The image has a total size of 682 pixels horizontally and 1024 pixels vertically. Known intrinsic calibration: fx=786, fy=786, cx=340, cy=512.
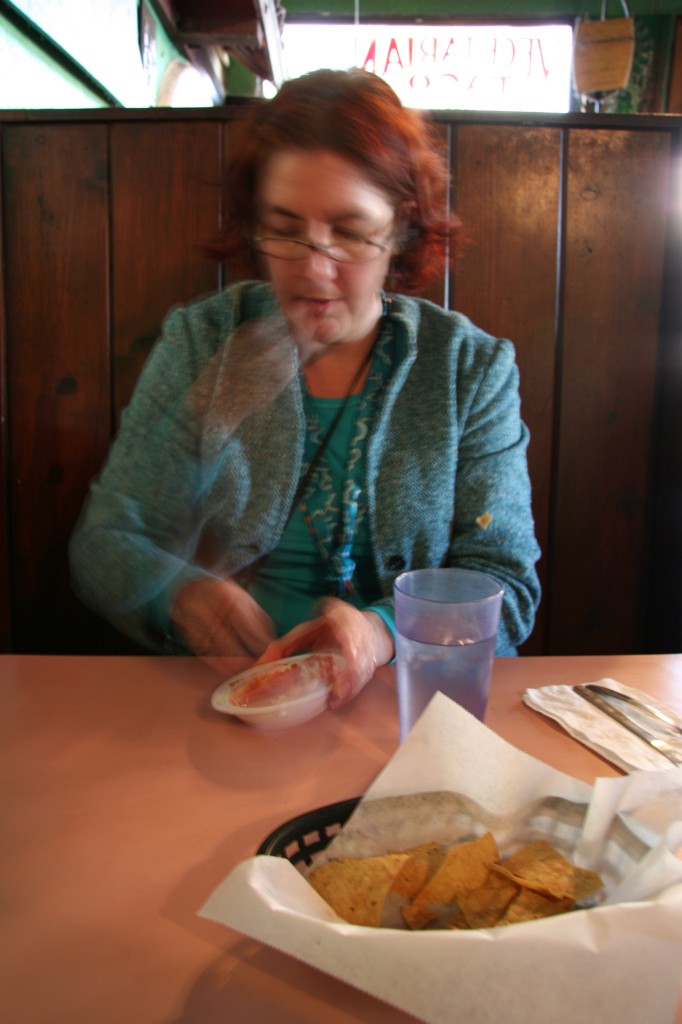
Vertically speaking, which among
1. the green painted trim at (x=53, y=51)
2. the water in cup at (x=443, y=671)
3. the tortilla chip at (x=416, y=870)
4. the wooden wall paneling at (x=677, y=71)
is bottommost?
the tortilla chip at (x=416, y=870)

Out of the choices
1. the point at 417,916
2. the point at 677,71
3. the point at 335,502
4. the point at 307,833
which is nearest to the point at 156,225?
the point at 335,502

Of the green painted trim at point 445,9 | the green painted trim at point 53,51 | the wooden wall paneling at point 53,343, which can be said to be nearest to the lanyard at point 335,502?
the wooden wall paneling at point 53,343

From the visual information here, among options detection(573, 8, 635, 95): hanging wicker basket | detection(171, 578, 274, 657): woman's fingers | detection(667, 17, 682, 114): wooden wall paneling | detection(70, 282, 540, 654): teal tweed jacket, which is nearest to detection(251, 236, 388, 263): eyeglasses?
detection(70, 282, 540, 654): teal tweed jacket

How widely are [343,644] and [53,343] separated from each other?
1.34 meters

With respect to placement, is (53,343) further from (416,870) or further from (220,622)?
(416,870)

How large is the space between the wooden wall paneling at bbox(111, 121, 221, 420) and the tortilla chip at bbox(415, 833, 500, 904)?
5.23 feet

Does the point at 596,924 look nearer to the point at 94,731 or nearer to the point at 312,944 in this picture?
the point at 312,944

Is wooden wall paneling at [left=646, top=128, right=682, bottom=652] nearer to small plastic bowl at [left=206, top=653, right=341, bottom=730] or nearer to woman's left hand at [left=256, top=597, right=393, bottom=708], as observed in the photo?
woman's left hand at [left=256, top=597, right=393, bottom=708]

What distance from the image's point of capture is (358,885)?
0.53 meters

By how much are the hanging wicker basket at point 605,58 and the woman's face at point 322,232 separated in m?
1.54

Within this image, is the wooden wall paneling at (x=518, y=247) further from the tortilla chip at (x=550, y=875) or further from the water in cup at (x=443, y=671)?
the tortilla chip at (x=550, y=875)

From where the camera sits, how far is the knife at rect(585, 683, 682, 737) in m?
0.88

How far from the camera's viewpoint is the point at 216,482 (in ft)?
4.72

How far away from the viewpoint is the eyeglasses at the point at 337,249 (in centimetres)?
127
